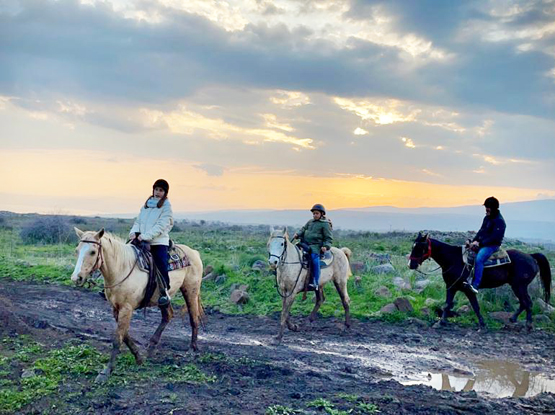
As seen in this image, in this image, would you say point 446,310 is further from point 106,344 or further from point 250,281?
point 106,344

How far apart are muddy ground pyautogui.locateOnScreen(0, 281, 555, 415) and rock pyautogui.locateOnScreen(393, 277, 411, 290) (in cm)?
295

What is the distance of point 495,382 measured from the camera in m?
8.84

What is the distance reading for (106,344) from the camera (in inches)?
361

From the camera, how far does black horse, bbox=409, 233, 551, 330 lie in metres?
13.3

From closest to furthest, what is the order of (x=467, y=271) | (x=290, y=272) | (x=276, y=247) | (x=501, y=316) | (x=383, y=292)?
(x=276, y=247) → (x=290, y=272) → (x=467, y=271) → (x=501, y=316) → (x=383, y=292)

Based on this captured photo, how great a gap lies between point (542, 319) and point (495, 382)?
18.5 feet

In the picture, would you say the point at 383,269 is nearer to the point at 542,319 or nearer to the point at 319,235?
the point at 542,319

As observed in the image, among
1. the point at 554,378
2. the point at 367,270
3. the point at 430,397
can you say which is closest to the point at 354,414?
the point at 430,397

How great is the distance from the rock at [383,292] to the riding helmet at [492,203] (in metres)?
3.75

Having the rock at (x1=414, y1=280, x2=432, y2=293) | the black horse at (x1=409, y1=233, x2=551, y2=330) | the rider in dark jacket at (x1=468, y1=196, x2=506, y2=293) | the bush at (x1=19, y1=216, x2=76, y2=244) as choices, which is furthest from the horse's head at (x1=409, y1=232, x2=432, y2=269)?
the bush at (x1=19, y1=216, x2=76, y2=244)

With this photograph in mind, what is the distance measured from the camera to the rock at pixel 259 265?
17.8 m

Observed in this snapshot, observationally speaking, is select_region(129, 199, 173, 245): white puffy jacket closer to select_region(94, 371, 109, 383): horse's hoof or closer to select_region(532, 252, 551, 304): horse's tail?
select_region(94, 371, 109, 383): horse's hoof

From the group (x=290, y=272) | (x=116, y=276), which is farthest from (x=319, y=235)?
(x=116, y=276)

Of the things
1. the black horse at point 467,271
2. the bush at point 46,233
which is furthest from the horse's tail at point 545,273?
the bush at point 46,233
